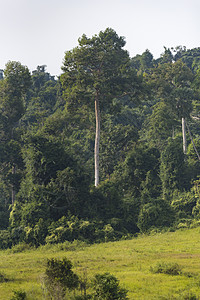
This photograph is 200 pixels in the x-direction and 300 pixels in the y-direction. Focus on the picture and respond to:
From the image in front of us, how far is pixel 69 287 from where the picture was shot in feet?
40.8

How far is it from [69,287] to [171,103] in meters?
33.2

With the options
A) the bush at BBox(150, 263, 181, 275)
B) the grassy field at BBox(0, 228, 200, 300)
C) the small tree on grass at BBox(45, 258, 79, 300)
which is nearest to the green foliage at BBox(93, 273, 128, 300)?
the small tree on grass at BBox(45, 258, 79, 300)

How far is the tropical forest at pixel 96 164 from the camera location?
29625mm

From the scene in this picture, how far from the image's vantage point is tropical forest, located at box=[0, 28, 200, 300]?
29.6 meters

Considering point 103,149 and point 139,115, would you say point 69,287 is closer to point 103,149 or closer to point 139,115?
point 103,149

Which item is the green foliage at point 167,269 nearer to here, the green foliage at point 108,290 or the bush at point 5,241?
the green foliage at point 108,290

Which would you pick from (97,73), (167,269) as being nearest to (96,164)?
(97,73)

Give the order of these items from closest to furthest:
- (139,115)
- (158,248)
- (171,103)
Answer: (158,248)
(171,103)
(139,115)

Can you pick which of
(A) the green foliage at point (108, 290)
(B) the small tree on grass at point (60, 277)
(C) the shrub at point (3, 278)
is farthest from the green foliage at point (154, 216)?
(A) the green foliage at point (108, 290)

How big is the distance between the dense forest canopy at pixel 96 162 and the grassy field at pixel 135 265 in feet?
11.5

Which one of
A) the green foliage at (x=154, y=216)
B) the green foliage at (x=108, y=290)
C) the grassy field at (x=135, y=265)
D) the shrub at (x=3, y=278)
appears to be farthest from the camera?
the green foliage at (x=154, y=216)

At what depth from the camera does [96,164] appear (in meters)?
36.9

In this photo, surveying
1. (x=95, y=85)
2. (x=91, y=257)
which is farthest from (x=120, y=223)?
(x=95, y=85)

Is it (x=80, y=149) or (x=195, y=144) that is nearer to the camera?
→ (x=195, y=144)
